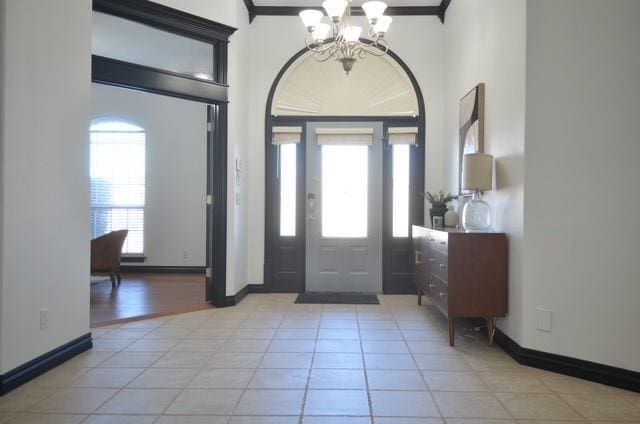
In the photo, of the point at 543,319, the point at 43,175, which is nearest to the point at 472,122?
the point at 543,319

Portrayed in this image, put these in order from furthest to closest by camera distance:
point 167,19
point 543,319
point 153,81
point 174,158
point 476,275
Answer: point 174,158
point 167,19
point 153,81
point 476,275
point 543,319

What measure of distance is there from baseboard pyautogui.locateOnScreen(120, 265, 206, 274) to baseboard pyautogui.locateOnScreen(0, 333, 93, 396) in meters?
3.62

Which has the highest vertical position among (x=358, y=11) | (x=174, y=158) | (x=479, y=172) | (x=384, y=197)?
(x=358, y=11)

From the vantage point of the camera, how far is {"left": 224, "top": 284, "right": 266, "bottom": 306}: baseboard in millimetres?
4851

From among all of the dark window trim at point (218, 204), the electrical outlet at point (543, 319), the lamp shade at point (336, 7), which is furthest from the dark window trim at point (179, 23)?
the electrical outlet at point (543, 319)

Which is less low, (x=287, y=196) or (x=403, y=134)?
(x=403, y=134)

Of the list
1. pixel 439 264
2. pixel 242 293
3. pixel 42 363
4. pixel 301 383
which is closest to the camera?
pixel 301 383

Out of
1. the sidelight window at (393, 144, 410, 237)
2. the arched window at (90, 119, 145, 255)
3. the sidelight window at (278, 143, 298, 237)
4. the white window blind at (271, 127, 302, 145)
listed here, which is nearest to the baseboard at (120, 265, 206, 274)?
the arched window at (90, 119, 145, 255)

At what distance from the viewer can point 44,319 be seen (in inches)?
114

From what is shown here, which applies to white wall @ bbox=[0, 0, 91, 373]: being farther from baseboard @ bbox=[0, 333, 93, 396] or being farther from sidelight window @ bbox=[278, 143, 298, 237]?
sidelight window @ bbox=[278, 143, 298, 237]

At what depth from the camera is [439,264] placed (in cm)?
380

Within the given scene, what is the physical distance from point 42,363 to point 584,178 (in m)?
3.70

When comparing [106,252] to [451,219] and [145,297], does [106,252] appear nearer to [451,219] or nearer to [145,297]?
[145,297]

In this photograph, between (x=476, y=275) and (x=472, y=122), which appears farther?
(x=472, y=122)
